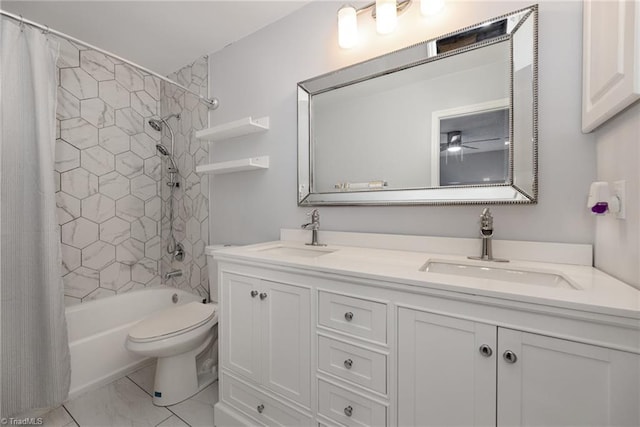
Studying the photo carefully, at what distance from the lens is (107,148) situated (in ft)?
7.30

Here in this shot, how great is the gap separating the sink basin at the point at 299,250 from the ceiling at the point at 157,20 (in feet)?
4.92

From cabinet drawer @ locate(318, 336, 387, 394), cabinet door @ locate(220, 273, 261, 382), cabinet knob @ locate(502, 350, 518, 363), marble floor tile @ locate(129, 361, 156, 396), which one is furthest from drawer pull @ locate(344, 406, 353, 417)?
marble floor tile @ locate(129, 361, 156, 396)

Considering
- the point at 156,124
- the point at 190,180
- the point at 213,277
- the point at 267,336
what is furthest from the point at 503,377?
the point at 156,124

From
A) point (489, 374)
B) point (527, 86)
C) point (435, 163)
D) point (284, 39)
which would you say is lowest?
point (489, 374)

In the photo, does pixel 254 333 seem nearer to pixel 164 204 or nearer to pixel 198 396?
pixel 198 396

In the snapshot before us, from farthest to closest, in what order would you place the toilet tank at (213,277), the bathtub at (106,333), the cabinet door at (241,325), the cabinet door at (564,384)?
the toilet tank at (213,277) < the bathtub at (106,333) < the cabinet door at (241,325) < the cabinet door at (564,384)

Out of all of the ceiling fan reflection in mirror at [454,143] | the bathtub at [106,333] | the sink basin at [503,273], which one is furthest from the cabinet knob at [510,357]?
the bathtub at [106,333]

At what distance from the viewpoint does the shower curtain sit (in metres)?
1.36

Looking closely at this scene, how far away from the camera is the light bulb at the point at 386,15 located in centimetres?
130

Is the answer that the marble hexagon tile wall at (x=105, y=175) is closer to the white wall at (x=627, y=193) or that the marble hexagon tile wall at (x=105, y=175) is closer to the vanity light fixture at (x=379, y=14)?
the vanity light fixture at (x=379, y=14)

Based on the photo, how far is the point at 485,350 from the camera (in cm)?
74

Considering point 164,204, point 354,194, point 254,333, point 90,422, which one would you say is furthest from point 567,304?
point 164,204

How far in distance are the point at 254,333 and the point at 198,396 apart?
82 cm

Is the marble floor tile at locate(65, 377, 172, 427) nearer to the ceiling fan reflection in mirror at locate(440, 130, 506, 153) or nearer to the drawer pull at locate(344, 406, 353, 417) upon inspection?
the drawer pull at locate(344, 406, 353, 417)
